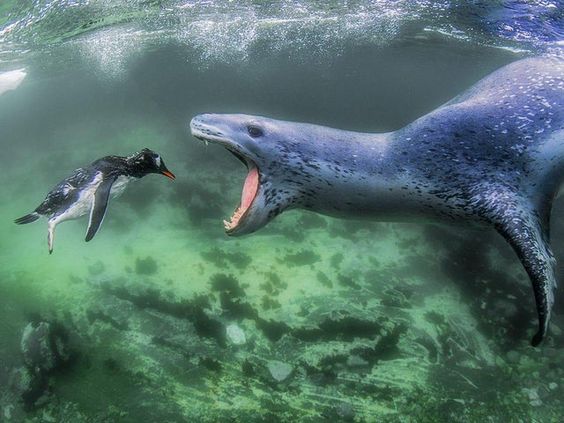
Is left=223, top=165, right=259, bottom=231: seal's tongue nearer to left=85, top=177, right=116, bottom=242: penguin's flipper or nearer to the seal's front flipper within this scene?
left=85, top=177, right=116, bottom=242: penguin's flipper

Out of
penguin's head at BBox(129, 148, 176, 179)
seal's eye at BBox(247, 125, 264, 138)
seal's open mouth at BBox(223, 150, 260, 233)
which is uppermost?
seal's eye at BBox(247, 125, 264, 138)

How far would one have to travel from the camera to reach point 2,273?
651cm

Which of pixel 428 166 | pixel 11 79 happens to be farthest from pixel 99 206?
pixel 11 79

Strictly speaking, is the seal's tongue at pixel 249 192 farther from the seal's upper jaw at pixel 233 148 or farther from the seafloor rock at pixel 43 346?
the seafloor rock at pixel 43 346

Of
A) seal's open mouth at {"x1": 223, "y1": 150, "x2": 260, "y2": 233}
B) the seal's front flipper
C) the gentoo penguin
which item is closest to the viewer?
the seal's front flipper

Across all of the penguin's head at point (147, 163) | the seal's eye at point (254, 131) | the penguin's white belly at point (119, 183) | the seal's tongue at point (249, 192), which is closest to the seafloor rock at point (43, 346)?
the penguin's white belly at point (119, 183)

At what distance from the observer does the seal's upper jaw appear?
9.84 feet

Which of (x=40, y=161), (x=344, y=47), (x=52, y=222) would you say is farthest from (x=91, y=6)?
(x=344, y=47)

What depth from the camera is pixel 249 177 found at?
338 cm

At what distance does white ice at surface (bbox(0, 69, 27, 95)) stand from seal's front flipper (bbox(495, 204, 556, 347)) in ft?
77.8

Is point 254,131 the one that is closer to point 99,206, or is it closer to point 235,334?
point 99,206

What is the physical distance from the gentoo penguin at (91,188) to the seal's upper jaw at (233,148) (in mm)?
1506

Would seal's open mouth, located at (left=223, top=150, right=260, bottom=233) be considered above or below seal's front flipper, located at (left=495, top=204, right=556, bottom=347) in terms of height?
above

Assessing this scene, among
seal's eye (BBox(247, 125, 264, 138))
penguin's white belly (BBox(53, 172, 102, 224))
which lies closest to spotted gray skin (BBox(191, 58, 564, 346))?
seal's eye (BBox(247, 125, 264, 138))
